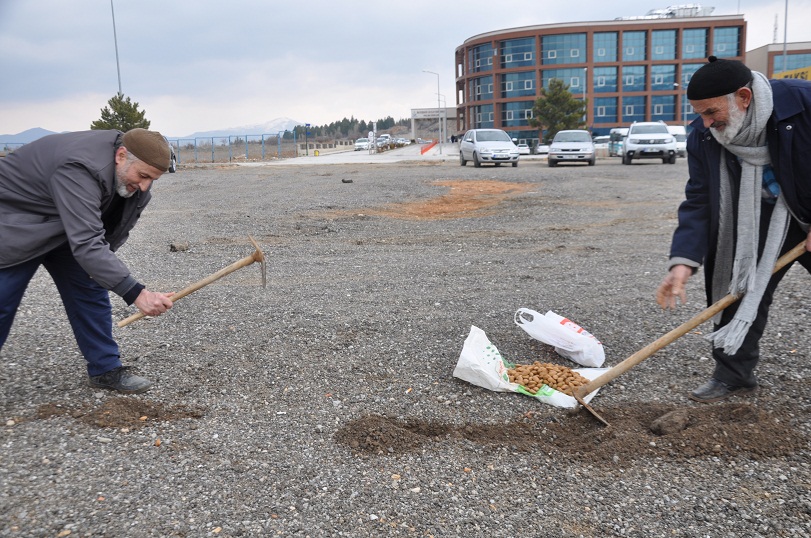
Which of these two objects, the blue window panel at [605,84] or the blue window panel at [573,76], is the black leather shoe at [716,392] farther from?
the blue window panel at [605,84]

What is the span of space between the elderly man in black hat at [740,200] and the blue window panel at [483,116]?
254 ft

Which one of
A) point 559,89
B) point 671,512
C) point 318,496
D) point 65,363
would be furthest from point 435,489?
point 559,89

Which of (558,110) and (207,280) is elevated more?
(558,110)

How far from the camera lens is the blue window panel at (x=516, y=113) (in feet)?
253

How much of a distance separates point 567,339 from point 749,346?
45.2 inches

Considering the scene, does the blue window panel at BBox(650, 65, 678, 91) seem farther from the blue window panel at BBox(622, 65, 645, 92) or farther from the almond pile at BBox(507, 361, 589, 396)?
the almond pile at BBox(507, 361, 589, 396)

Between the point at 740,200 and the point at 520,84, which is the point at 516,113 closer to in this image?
the point at 520,84

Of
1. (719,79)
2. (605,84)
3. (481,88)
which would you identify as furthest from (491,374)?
(481,88)

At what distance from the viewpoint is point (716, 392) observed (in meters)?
3.95

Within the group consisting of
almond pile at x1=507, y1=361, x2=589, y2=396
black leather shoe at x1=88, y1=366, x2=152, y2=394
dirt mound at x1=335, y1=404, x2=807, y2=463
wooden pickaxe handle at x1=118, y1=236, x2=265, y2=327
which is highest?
wooden pickaxe handle at x1=118, y1=236, x2=265, y2=327

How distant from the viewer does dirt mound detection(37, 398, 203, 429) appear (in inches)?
147

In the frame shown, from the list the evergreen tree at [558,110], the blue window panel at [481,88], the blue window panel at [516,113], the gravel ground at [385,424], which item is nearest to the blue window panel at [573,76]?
the blue window panel at [516,113]

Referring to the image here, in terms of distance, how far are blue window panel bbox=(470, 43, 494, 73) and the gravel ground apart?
76608 mm

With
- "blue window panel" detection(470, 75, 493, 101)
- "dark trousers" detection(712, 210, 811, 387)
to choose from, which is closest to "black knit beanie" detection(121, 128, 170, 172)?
"dark trousers" detection(712, 210, 811, 387)
